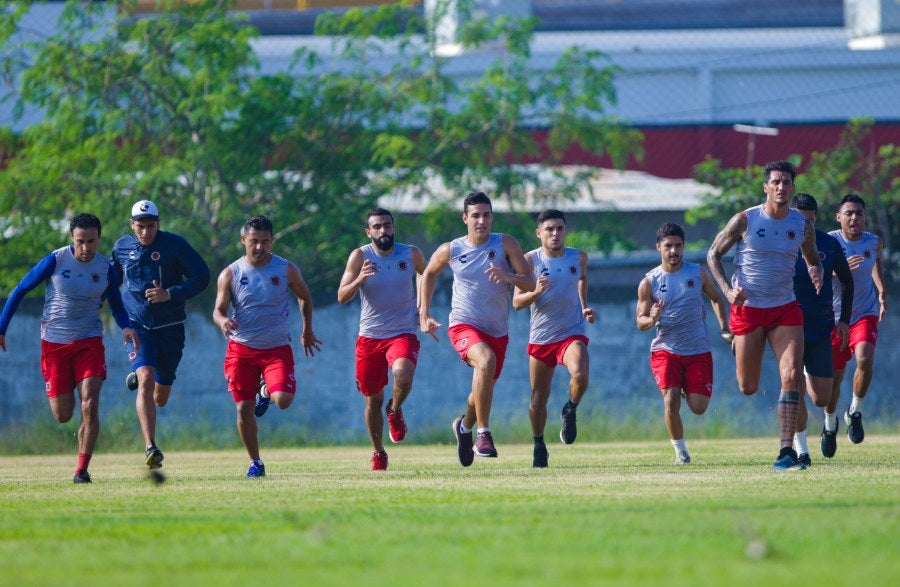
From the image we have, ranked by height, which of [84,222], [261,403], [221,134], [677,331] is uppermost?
[221,134]

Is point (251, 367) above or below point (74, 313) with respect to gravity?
below

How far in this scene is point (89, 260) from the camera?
41.0 feet

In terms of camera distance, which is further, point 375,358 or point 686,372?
point 686,372

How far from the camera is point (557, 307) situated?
1334cm

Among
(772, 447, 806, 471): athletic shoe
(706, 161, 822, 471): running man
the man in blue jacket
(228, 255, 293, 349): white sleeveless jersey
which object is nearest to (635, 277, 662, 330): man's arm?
(706, 161, 822, 471): running man

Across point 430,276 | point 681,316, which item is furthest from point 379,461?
point 681,316

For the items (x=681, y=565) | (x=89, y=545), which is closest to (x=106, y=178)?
(x=89, y=545)

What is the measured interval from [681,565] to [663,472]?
5.64 m

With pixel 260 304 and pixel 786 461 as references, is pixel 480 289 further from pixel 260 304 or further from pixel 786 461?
pixel 786 461

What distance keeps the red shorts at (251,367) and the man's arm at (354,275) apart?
0.69 meters

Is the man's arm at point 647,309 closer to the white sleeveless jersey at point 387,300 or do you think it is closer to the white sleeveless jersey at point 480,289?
the white sleeveless jersey at point 480,289

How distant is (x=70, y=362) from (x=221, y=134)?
344 inches

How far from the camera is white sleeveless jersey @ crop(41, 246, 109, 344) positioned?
40.6ft

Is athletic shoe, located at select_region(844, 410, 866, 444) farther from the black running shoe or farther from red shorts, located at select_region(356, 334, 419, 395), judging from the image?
red shorts, located at select_region(356, 334, 419, 395)
